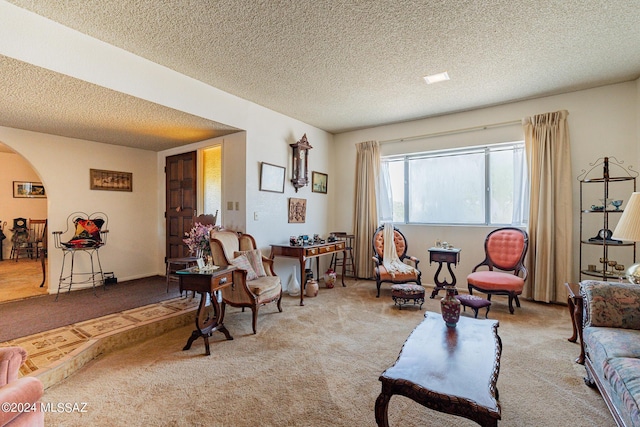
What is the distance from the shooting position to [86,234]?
13.8ft

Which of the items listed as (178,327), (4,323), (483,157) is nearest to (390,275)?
(483,157)

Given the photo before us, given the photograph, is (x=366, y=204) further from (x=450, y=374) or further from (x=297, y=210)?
(x=450, y=374)

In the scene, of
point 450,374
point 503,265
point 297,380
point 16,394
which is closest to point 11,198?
point 16,394

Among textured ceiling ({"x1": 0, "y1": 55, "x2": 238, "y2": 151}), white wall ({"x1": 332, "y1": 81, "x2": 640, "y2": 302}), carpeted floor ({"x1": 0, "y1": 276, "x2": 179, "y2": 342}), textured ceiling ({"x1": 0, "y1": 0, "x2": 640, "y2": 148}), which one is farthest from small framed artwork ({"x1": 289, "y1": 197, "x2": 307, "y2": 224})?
carpeted floor ({"x1": 0, "y1": 276, "x2": 179, "y2": 342})

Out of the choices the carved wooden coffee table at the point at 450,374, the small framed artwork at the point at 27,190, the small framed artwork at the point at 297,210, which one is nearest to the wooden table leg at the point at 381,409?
the carved wooden coffee table at the point at 450,374

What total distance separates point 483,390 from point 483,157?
3.95 metres

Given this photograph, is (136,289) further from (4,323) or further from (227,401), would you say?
(227,401)

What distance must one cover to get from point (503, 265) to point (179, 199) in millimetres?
5181

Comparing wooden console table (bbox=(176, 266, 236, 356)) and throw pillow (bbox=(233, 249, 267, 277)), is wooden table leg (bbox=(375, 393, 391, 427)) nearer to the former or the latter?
wooden console table (bbox=(176, 266, 236, 356))

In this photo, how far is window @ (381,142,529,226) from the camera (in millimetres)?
4219

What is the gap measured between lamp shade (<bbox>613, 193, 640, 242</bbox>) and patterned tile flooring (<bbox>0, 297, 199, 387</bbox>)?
4.16 metres

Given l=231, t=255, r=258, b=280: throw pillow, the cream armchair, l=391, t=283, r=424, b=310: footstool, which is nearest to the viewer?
the cream armchair

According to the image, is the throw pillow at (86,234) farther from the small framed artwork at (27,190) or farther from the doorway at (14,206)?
the small framed artwork at (27,190)

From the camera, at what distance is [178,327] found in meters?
3.24
